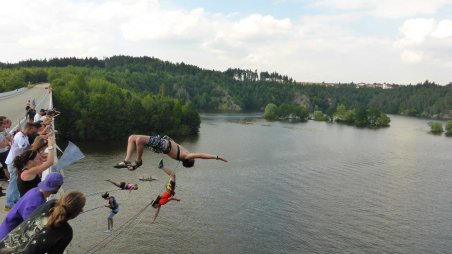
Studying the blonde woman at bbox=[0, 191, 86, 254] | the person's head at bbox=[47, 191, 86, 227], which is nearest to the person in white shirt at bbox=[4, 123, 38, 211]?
the blonde woman at bbox=[0, 191, 86, 254]

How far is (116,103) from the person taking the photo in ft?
262

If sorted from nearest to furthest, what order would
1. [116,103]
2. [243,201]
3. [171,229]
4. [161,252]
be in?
[161,252] → [171,229] → [243,201] → [116,103]

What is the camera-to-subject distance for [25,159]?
6.78 m

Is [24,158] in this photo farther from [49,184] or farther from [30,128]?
[30,128]

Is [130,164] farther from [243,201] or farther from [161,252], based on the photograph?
[243,201]

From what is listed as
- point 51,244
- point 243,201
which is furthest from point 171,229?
point 51,244

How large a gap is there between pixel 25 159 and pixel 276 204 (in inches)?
1380

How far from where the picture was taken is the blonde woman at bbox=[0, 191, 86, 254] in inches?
185

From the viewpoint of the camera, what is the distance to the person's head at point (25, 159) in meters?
6.75

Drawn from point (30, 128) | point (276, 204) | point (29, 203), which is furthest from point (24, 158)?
point (276, 204)

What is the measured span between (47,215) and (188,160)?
164 inches

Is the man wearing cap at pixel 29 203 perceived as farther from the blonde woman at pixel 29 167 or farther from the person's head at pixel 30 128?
the person's head at pixel 30 128

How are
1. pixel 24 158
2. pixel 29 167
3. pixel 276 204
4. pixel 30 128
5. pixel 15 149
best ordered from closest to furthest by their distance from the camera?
pixel 24 158 → pixel 29 167 → pixel 15 149 → pixel 30 128 → pixel 276 204

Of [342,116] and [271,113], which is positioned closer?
[271,113]
